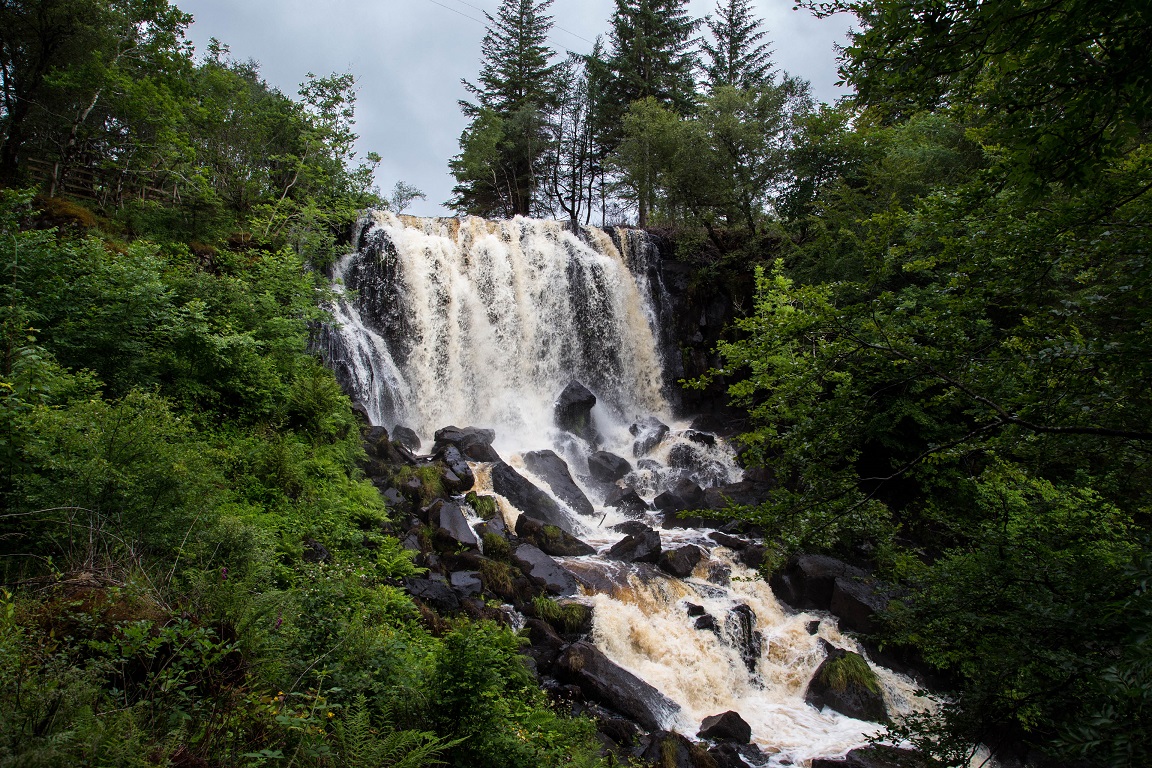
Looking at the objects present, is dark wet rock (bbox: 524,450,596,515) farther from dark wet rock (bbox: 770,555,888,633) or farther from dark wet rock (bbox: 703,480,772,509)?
dark wet rock (bbox: 770,555,888,633)

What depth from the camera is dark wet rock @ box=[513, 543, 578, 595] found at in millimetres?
10112

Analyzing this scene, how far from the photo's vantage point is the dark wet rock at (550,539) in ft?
38.9

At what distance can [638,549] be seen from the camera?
1171cm

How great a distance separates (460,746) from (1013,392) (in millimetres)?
4452

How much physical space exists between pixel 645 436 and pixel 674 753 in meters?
12.4

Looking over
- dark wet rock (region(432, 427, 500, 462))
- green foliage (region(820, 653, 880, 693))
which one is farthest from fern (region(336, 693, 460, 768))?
dark wet rock (region(432, 427, 500, 462))

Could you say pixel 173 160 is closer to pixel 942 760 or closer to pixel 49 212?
pixel 49 212

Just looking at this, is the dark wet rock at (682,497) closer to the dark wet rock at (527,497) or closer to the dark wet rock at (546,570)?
the dark wet rock at (527,497)

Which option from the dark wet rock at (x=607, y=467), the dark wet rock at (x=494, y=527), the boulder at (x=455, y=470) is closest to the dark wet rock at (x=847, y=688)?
the dark wet rock at (x=494, y=527)

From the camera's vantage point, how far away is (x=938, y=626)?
400 centimetres

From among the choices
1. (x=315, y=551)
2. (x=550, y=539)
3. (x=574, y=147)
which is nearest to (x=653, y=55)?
(x=574, y=147)

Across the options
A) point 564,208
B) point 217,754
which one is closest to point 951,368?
point 217,754

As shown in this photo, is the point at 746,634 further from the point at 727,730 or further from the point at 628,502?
the point at 628,502

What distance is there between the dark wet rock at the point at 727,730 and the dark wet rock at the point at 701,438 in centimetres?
1077
